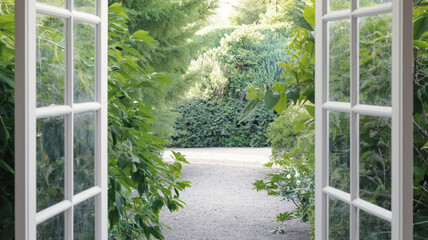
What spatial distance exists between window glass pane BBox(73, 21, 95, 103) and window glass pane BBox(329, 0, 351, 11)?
82 cm

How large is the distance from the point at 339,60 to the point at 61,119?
0.91 meters

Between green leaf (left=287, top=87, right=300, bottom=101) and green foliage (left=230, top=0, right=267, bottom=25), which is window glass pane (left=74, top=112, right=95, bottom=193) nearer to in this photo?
green leaf (left=287, top=87, right=300, bottom=101)

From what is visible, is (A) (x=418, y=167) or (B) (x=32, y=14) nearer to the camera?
(B) (x=32, y=14)

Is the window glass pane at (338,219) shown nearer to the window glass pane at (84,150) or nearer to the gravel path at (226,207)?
the window glass pane at (84,150)

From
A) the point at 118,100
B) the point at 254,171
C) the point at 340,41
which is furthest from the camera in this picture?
the point at 254,171

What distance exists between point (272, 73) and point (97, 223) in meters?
8.81

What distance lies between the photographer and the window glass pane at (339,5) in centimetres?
166

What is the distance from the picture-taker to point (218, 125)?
10.2 metres

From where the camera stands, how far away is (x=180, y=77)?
6211 mm

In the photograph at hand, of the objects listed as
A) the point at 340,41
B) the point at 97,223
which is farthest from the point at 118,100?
the point at 340,41

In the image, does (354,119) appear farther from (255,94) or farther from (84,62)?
(84,62)

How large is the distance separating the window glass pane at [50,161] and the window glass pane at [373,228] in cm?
93

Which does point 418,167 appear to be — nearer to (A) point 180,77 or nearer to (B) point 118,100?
(B) point 118,100

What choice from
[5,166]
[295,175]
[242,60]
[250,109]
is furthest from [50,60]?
[242,60]
